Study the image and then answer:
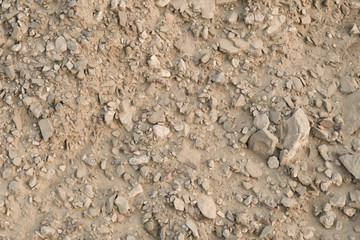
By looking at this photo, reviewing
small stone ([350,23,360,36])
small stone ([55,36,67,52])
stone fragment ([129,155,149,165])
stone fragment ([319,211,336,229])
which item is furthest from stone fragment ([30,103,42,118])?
small stone ([350,23,360,36])

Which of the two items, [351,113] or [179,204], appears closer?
[179,204]

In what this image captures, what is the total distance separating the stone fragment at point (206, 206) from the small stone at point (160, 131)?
1.39 ft

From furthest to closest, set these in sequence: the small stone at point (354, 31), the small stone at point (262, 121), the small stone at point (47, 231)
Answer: the small stone at point (354, 31), the small stone at point (262, 121), the small stone at point (47, 231)

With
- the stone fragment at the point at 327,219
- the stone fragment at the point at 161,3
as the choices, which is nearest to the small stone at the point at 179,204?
the stone fragment at the point at 327,219

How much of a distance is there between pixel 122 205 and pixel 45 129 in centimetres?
65

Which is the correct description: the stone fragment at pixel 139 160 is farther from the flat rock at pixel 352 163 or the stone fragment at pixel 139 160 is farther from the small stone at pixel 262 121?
the flat rock at pixel 352 163

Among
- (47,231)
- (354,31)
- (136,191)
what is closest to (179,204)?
(136,191)

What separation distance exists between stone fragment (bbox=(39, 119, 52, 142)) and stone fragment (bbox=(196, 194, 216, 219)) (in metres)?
0.96

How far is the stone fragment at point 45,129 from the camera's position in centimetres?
369

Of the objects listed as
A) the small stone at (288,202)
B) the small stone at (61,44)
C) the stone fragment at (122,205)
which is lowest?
the stone fragment at (122,205)

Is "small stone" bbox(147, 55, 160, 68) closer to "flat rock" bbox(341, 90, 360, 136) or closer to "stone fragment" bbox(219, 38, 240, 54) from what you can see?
"stone fragment" bbox(219, 38, 240, 54)

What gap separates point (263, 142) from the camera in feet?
12.1

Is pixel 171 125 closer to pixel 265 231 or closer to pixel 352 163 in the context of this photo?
pixel 265 231

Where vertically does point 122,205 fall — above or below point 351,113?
below
